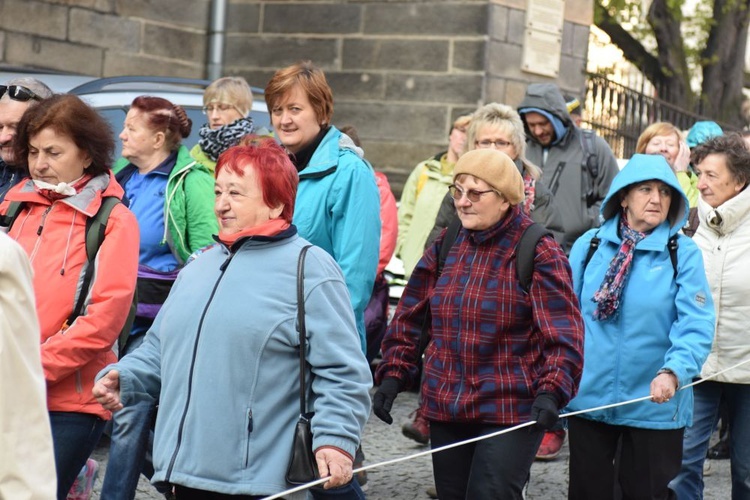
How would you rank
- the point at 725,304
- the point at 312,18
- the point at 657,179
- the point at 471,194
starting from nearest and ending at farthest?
1. the point at 471,194
2. the point at 657,179
3. the point at 725,304
4. the point at 312,18

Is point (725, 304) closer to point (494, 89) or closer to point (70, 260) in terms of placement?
point (70, 260)

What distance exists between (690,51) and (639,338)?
62.4 ft

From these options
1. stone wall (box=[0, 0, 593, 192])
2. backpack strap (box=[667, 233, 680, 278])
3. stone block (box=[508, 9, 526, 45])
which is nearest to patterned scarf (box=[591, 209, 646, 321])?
backpack strap (box=[667, 233, 680, 278])

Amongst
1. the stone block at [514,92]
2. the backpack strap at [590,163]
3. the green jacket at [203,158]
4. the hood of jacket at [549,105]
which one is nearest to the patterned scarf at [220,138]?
the green jacket at [203,158]

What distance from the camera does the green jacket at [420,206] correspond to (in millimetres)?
8992

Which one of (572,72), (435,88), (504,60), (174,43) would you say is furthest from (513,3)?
(174,43)

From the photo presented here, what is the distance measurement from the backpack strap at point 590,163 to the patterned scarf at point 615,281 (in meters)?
2.81

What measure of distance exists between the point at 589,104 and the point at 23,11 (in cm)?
688

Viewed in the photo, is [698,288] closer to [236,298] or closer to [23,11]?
[236,298]

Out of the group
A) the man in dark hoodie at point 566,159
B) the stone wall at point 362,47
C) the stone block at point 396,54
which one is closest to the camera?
the man in dark hoodie at point 566,159

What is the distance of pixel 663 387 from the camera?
17.0 feet

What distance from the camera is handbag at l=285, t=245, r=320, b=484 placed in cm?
389

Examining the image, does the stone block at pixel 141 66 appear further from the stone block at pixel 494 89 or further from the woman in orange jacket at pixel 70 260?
the woman in orange jacket at pixel 70 260

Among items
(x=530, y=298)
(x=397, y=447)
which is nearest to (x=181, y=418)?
(x=530, y=298)
